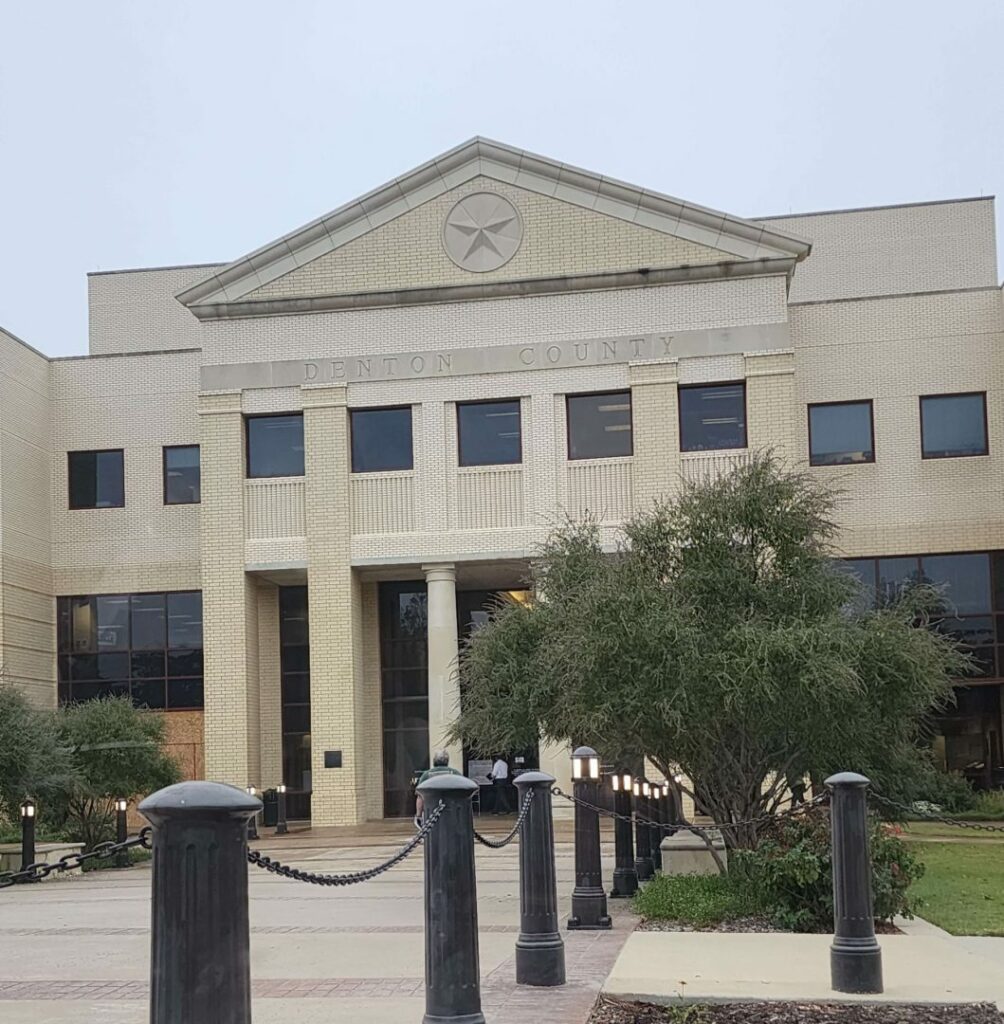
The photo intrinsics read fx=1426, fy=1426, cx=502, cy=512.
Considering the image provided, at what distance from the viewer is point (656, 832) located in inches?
661

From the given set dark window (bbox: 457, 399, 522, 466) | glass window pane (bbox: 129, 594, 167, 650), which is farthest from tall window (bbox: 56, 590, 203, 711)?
dark window (bbox: 457, 399, 522, 466)

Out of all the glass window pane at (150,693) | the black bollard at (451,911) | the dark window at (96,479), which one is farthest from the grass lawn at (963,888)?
the dark window at (96,479)

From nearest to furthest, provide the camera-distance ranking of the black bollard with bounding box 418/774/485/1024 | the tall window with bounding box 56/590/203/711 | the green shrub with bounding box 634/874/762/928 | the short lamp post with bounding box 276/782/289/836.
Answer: the black bollard with bounding box 418/774/485/1024, the green shrub with bounding box 634/874/762/928, the short lamp post with bounding box 276/782/289/836, the tall window with bounding box 56/590/203/711

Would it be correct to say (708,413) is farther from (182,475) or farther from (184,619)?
(184,619)

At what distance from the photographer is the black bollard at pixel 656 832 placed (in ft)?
53.5

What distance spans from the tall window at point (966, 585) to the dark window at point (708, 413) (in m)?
4.40

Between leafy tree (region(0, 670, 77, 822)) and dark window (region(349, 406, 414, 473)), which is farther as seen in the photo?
dark window (region(349, 406, 414, 473))

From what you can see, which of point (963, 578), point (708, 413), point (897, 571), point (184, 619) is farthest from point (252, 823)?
point (963, 578)

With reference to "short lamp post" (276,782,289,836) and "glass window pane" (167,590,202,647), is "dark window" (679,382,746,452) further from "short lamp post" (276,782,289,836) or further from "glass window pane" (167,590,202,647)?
"glass window pane" (167,590,202,647)

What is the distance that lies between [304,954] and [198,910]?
7.72 meters

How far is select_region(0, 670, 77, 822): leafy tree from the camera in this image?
72.6 ft

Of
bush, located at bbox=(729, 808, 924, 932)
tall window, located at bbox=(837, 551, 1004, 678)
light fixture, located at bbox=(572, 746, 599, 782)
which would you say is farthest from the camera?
tall window, located at bbox=(837, 551, 1004, 678)

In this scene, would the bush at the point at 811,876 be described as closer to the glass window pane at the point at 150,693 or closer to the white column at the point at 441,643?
the white column at the point at 441,643

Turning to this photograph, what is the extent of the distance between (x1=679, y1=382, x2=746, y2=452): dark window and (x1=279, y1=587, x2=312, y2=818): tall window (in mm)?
10517
